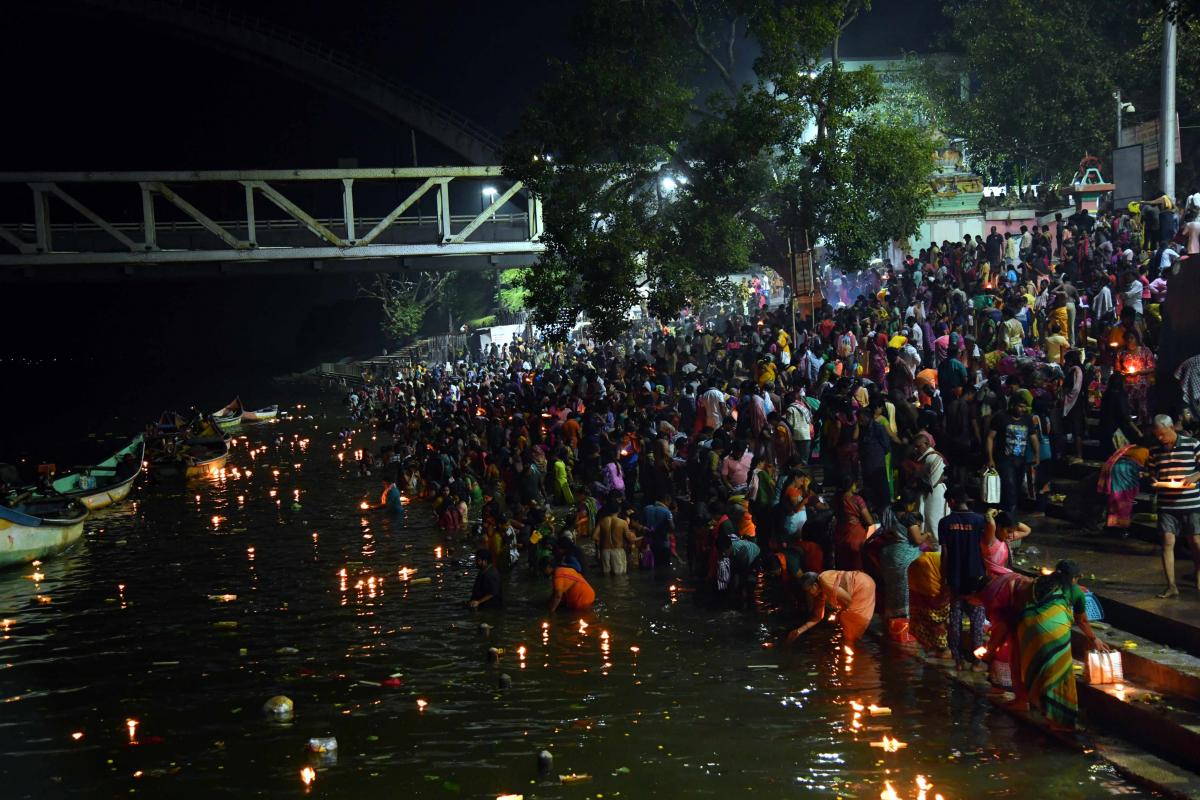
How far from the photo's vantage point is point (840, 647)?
12.4 metres

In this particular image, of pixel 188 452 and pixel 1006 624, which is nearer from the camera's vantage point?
pixel 1006 624

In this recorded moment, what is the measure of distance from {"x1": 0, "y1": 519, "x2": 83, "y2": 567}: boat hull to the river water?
1766mm

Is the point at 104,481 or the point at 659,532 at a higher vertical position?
the point at 659,532

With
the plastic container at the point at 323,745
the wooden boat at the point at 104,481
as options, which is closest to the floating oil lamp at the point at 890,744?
the plastic container at the point at 323,745

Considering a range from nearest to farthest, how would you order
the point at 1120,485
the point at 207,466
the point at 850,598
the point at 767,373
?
1. the point at 850,598
2. the point at 1120,485
3. the point at 767,373
4. the point at 207,466

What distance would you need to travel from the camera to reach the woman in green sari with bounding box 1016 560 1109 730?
30.5ft

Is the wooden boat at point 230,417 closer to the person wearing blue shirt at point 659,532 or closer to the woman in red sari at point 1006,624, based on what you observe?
the person wearing blue shirt at point 659,532

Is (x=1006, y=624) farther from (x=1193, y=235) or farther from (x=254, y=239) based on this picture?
(x=254, y=239)

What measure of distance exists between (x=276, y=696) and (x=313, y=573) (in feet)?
24.6

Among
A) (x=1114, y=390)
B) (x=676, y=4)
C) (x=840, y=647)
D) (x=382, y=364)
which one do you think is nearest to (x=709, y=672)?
(x=840, y=647)

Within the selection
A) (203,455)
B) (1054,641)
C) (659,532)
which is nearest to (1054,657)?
(1054,641)

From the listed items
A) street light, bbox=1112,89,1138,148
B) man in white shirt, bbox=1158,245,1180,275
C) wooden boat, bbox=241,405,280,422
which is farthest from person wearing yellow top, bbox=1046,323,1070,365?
wooden boat, bbox=241,405,280,422

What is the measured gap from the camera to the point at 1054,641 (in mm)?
9297

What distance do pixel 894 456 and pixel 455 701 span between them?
7.28 meters
